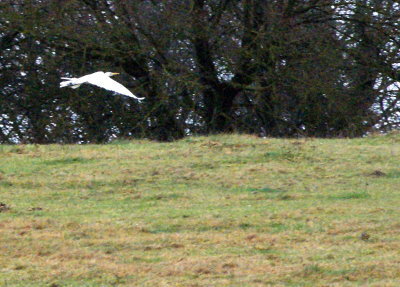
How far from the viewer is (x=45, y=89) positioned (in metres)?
18.5

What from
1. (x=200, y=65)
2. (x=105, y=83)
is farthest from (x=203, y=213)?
(x=200, y=65)

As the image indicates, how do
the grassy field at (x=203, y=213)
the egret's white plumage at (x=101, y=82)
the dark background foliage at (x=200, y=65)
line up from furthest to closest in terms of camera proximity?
the dark background foliage at (x=200, y=65)
the egret's white plumage at (x=101, y=82)
the grassy field at (x=203, y=213)

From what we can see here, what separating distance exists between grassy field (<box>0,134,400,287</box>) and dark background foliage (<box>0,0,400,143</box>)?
191 inches

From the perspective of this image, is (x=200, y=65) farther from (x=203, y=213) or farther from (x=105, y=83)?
(x=203, y=213)

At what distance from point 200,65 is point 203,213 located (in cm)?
A: 1026

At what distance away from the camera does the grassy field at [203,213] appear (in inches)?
232

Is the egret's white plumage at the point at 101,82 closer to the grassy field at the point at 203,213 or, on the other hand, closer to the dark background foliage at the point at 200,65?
the grassy field at the point at 203,213

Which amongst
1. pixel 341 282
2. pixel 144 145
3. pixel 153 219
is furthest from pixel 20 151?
pixel 341 282

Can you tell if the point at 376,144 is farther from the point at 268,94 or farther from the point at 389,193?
the point at 268,94

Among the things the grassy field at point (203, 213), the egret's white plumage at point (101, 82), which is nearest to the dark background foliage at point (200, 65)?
the grassy field at point (203, 213)

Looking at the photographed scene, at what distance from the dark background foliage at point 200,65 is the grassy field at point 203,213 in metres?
4.85

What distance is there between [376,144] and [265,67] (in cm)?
542

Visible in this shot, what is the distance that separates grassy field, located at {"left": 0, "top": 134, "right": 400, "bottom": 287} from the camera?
590 centimetres

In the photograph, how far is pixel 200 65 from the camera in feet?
58.7
